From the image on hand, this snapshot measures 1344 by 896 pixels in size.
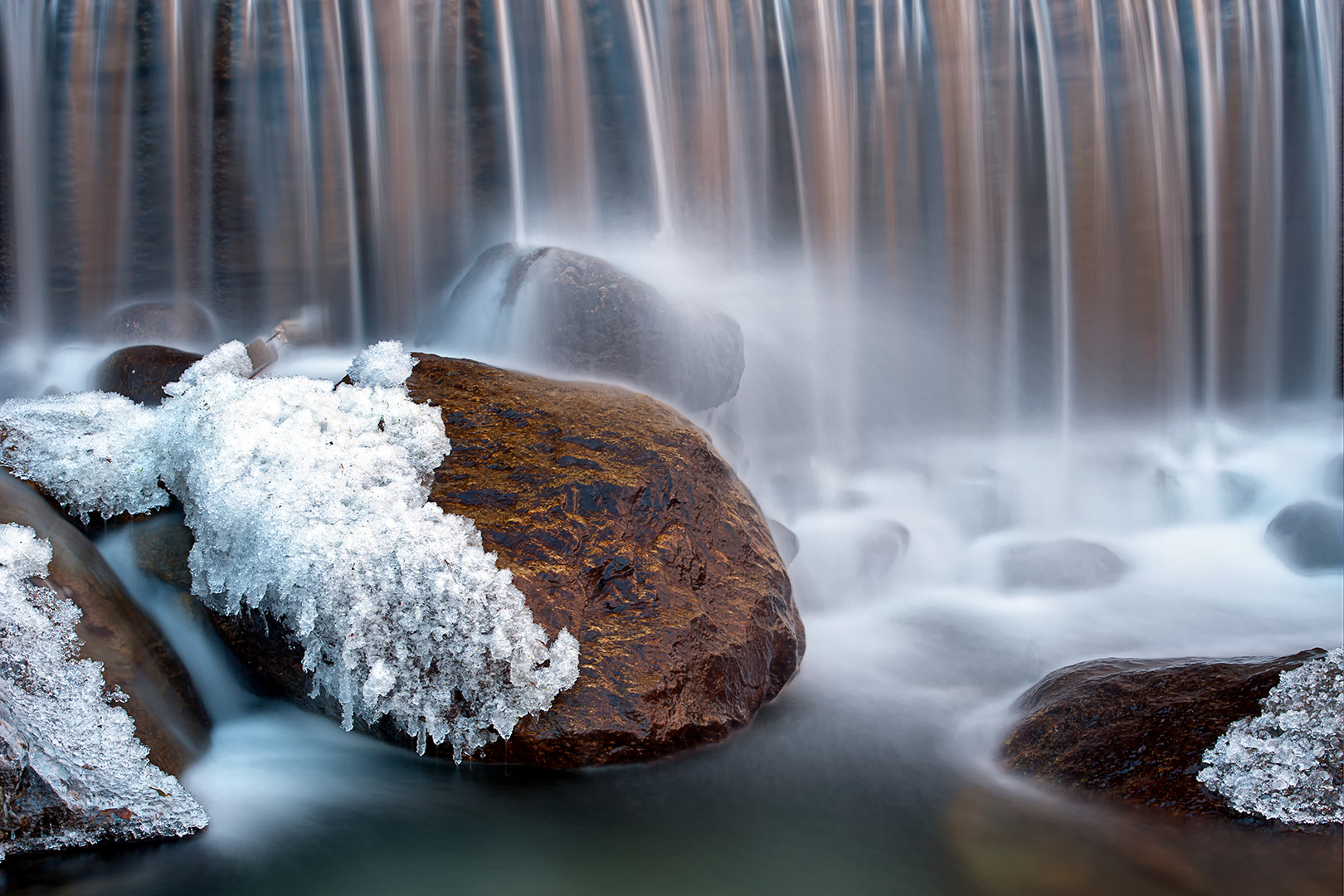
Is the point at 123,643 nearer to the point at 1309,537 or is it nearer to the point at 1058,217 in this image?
the point at 1309,537

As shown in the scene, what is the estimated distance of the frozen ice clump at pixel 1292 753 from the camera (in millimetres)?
2688

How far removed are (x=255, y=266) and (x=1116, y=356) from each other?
307 inches

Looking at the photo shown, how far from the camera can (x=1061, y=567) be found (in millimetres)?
6191

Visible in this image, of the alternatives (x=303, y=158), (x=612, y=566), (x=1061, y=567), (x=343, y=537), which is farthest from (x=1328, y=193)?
(x=343, y=537)

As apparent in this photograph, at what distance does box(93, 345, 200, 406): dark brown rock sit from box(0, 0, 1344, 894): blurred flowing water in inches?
36.0

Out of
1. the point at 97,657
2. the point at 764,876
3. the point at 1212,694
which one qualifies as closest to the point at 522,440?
the point at 97,657

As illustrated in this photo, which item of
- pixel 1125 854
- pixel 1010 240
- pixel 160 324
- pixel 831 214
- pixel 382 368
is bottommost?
pixel 1125 854

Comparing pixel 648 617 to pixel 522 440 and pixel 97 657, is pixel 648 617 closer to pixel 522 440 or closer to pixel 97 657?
pixel 522 440

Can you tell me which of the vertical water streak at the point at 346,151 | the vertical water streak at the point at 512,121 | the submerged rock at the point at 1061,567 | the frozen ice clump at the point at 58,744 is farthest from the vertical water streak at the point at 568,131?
the frozen ice clump at the point at 58,744

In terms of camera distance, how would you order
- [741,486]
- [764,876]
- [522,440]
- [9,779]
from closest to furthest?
[9,779] < [764,876] < [522,440] < [741,486]

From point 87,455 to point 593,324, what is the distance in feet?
10.6

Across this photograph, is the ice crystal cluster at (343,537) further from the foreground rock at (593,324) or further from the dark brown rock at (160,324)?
the dark brown rock at (160,324)

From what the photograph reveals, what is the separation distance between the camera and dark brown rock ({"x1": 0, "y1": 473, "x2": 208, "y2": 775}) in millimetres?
2984

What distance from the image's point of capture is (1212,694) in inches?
123
